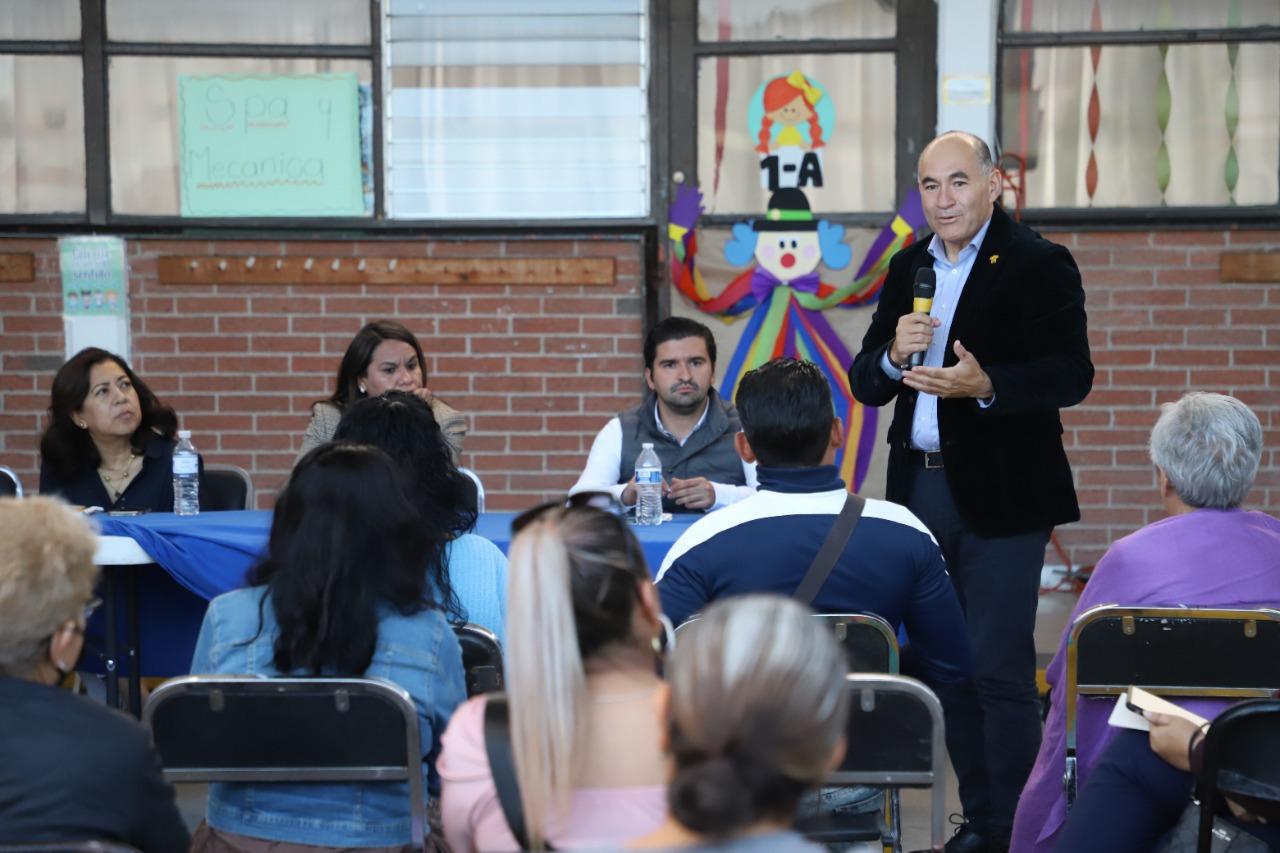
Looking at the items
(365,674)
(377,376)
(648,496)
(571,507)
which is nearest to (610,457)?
(648,496)

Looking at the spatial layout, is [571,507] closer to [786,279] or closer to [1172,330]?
[786,279]

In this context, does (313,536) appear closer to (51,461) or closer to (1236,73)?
(51,461)

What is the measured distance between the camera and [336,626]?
2.28 meters

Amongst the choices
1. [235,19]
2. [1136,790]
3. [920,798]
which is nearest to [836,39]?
[235,19]

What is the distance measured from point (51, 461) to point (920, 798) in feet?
9.54

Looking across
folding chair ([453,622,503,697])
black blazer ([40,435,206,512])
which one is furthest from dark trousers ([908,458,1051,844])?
black blazer ([40,435,206,512])

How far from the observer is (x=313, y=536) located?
230cm

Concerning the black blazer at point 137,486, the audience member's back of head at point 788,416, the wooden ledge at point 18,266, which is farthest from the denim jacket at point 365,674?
the wooden ledge at point 18,266

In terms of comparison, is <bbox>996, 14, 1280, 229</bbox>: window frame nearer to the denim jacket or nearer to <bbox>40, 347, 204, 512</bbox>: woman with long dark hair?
<bbox>40, 347, 204, 512</bbox>: woman with long dark hair

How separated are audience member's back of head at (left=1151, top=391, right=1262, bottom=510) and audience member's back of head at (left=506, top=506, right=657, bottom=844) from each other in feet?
4.91

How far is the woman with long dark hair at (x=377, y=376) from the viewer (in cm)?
489

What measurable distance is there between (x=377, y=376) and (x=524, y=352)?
53.3 inches

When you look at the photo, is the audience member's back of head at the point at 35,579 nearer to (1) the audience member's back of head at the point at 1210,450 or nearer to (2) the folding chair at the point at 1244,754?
(2) the folding chair at the point at 1244,754

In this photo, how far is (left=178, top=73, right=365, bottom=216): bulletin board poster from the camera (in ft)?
20.0
